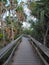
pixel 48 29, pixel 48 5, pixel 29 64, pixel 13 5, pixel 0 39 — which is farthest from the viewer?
pixel 13 5

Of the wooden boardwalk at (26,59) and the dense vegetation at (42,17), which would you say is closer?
the wooden boardwalk at (26,59)

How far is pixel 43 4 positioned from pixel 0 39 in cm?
1137

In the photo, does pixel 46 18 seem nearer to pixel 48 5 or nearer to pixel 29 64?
pixel 48 5

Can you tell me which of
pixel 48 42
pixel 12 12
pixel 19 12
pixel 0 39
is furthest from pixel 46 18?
pixel 19 12

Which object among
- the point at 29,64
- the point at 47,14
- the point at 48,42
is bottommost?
the point at 48,42

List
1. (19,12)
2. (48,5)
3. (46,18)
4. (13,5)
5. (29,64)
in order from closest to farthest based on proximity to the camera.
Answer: (29,64), (48,5), (46,18), (13,5), (19,12)

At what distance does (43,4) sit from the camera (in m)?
27.5

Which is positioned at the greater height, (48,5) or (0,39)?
(48,5)

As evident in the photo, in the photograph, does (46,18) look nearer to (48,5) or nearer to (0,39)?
(48,5)

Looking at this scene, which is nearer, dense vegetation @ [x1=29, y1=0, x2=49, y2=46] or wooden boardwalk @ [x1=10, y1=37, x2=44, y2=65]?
wooden boardwalk @ [x1=10, y1=37, x2=44, y2=65]

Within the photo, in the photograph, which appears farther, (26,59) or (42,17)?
(42,17)

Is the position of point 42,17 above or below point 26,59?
above

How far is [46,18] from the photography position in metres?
28.7

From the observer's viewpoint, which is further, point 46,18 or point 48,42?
point 48,42
